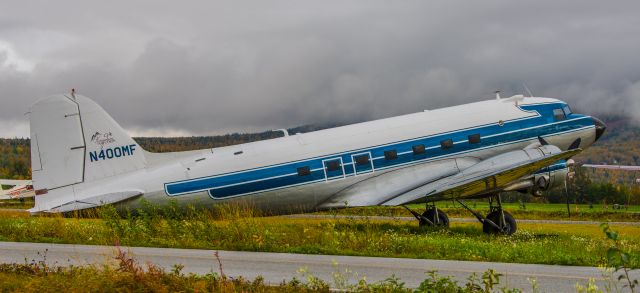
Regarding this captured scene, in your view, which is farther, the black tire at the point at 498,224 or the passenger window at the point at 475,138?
the passenger window at the point at 475,138

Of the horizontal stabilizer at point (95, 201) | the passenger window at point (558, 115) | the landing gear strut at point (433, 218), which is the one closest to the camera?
the horizontal stabilizer at point (95, 201)

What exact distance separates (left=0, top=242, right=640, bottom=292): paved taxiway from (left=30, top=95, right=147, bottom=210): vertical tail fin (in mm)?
4082

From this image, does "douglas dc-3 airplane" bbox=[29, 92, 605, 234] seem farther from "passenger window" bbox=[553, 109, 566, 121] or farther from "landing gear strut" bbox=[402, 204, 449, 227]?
"landing gear strut" bbox=[402, 204, 449, 227]

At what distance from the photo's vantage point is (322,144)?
21.5 m

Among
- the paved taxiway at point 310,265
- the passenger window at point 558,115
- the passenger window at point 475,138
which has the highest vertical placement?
the passenger window at point 558,115

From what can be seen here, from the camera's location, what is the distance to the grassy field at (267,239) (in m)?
14.8

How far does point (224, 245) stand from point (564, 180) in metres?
13.5

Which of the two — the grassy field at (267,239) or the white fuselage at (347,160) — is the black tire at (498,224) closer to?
the grassy field at (267,239)

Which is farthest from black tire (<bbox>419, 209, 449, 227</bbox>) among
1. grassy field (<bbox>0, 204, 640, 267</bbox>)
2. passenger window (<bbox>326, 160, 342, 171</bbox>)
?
passenger window (<bbox>326, 160, 342, 171</bbox>)

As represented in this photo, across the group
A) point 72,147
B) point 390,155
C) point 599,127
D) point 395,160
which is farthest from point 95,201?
point 599,127

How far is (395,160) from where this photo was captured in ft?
72.5

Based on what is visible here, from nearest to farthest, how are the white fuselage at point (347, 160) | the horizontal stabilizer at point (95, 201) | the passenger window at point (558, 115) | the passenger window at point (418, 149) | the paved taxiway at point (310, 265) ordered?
the paved taxiway at point (310, 265)
the horizontal stabilizer at point (95, 201)
the white fuselage at point (347, 160)
the passenger window at point (418, 149)
the passenger window at point (558, 115)

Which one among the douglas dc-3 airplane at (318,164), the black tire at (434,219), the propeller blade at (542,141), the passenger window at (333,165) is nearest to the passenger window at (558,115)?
the douglas dc-3 airplane at (318,164)

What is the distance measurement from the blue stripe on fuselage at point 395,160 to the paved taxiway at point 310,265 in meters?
4.76
